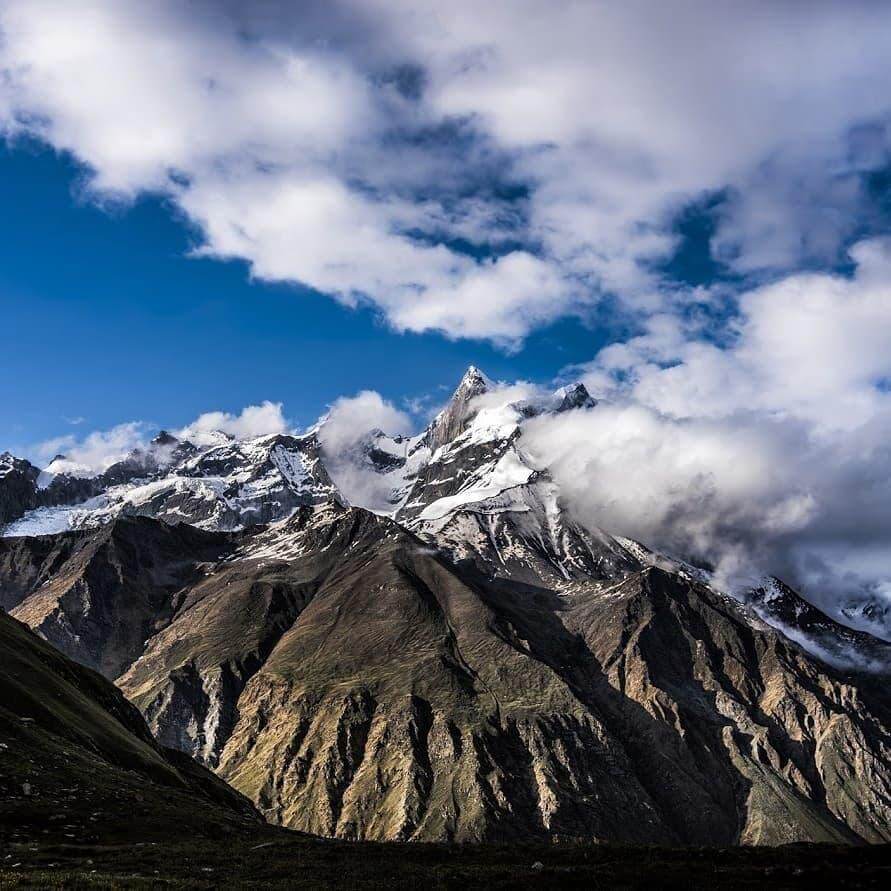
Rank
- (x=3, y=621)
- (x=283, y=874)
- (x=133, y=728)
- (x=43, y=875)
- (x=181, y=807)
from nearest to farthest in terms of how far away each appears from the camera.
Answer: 1. (x=43, y=875)
2. (x=283, y=874)
3. (x=181, y=807)
4. (x=3, y=621)
5. (x=133, y=728)

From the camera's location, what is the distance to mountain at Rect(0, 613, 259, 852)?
79000 millimetres

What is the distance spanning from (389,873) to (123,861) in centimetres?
1907

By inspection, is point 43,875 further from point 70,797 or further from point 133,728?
point 133,728

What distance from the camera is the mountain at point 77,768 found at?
79000 mm

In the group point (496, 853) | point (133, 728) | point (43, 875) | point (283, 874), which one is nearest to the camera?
point (43, 875)

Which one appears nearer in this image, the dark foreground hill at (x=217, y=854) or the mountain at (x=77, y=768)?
the dark foreground hill at (x=217, y=854)

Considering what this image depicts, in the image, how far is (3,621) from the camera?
480 feet

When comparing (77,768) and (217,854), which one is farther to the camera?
(77,768)

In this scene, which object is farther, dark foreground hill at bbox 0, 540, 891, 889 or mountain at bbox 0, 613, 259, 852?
mountain at bbox 0, 613, 259, 852

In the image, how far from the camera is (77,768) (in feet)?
315

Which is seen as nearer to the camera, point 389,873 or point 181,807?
point 389,873

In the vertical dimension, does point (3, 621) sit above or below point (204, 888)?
above

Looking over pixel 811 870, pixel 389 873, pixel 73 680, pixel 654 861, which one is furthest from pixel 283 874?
pixel 73 680

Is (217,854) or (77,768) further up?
(77,768)
